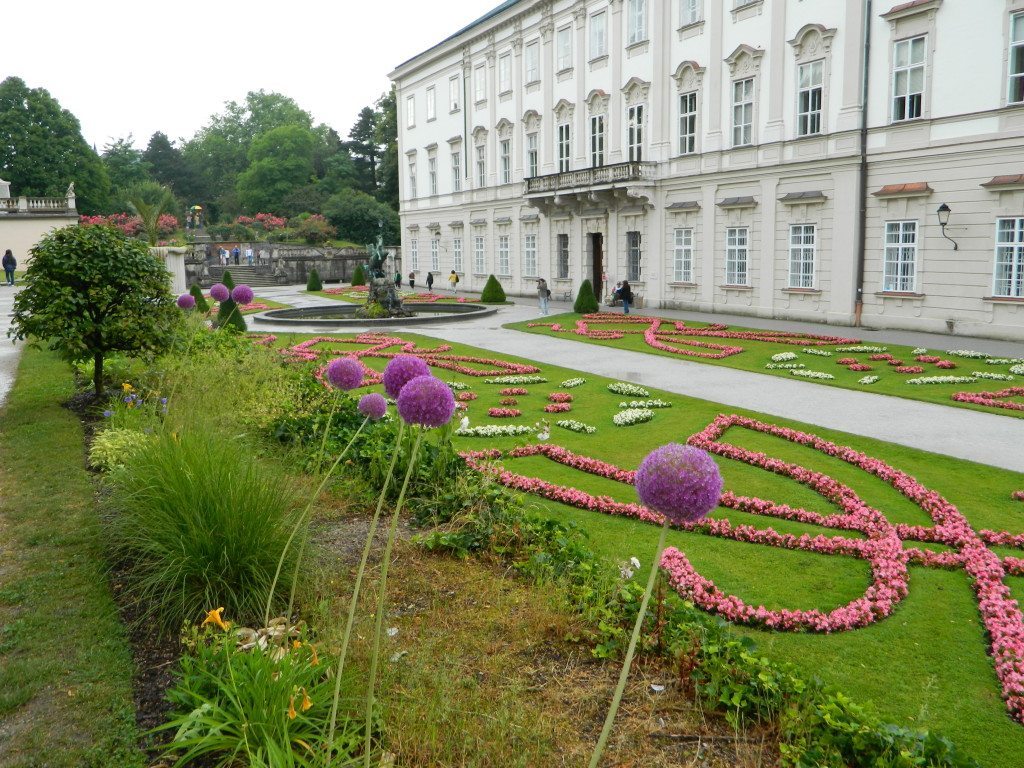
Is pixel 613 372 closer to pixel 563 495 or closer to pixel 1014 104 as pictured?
pixel 563 495

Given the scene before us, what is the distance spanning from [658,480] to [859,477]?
7164 mm

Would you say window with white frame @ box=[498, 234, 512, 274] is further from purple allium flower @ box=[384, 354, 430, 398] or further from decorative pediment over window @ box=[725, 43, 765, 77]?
purple allium flower @ box=[384, 354, 430, 398]

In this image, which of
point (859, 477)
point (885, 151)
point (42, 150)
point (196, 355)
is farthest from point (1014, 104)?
point (42, 150)

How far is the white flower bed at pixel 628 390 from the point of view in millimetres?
13820

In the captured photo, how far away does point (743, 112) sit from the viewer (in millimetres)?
26859

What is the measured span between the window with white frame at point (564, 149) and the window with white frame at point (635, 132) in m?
4.17

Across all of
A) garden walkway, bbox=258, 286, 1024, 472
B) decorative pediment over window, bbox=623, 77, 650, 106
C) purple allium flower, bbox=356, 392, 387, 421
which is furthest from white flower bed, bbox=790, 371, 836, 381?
decorative pediment over window, bbox=623, 77, 650, 106

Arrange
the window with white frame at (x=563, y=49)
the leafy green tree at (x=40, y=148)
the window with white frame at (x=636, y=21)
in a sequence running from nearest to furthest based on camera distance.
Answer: the window with white frame at (x=636, y=21), the window with white frame at (x=563, y=49), the leafy green tree at (x=40, y=148)

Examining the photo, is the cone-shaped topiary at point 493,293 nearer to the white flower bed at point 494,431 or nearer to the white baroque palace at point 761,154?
the white baroque palace at point 761,154

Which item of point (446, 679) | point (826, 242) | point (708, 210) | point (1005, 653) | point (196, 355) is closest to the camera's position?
point (446, 679)

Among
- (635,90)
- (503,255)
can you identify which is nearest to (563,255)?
(503,255)

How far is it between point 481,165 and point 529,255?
656cm

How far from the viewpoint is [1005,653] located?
198 inches

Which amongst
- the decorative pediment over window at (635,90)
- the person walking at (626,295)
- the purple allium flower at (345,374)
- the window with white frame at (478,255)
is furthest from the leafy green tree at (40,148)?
the purple allium flower at (345,374)
